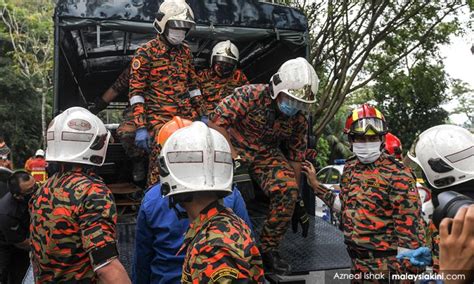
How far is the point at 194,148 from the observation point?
1.87 meters

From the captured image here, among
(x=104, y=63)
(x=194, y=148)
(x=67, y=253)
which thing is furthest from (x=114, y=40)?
(x=194, y=148)

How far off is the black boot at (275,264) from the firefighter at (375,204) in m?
0.52

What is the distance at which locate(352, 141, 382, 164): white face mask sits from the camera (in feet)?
11.0

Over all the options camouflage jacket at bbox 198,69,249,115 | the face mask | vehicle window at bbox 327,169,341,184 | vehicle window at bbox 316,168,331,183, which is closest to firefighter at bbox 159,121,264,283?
the face mask

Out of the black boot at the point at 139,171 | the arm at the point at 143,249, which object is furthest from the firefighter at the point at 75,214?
the black boot at the point at 139,171

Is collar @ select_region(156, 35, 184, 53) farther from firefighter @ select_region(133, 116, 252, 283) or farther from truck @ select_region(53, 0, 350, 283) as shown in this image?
firefighter @ select_region(133, 116, 252, 283)

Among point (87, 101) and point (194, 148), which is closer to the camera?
point (194, 148)

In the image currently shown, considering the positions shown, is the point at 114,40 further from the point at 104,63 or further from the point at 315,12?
the point at 315,12

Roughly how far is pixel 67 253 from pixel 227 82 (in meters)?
3.19

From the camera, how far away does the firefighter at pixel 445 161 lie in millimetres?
2293

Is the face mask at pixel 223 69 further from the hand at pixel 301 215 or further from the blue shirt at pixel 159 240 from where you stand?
the blue shirt at pixel 159 240

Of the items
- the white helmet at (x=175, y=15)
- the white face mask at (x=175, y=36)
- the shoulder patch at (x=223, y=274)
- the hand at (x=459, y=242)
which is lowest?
the shoulder patch at (x=223, y=274)

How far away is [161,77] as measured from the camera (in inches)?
171

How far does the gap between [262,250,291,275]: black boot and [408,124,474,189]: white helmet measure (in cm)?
150
